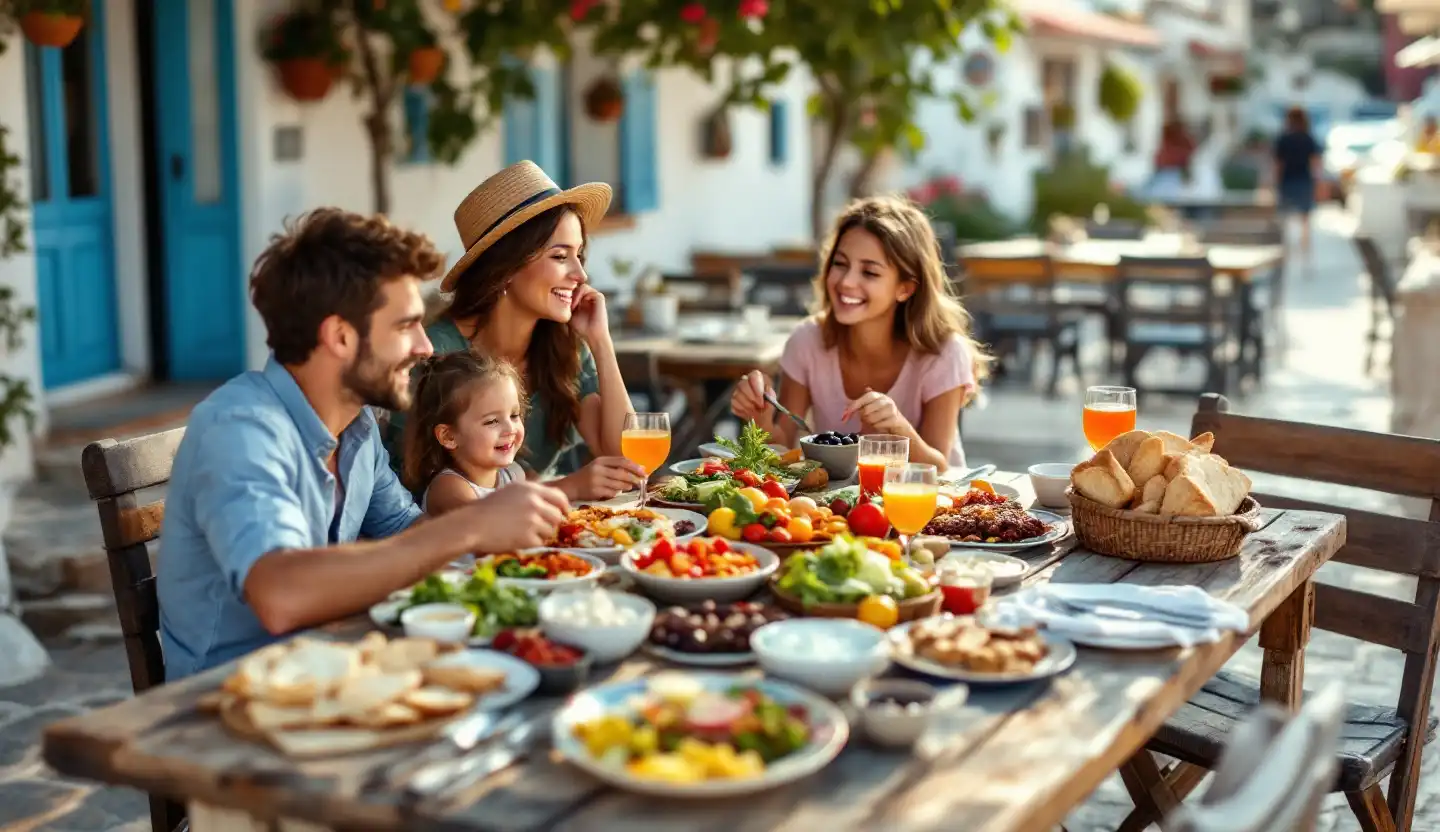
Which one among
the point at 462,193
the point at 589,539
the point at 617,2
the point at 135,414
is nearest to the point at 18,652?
the point at 135,414

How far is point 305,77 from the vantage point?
754cm

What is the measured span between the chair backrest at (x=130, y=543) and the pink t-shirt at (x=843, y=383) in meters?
1.87

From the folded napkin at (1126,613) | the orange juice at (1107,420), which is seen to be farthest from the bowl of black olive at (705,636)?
the orange juice at (1107,420)

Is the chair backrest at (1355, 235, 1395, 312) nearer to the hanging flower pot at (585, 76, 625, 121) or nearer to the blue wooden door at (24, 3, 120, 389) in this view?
the hanging flower pot at (585, 76, 625, 121)

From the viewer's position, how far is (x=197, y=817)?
2027 mm

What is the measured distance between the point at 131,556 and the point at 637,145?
8.60 metres

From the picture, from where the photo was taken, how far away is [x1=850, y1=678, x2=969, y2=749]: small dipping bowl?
1.91m

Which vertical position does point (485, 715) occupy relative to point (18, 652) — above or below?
above

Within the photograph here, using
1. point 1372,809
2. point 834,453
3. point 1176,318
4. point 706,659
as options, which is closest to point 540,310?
point 834,453

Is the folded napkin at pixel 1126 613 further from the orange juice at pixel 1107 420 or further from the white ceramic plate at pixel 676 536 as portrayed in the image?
the orange juice at pixel 1107 420

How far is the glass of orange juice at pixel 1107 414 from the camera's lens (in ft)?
11.2

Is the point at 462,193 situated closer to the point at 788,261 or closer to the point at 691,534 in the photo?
the point at 788,261

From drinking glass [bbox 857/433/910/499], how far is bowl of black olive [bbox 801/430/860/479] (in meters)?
0.31

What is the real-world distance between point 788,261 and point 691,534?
21.5 feet
